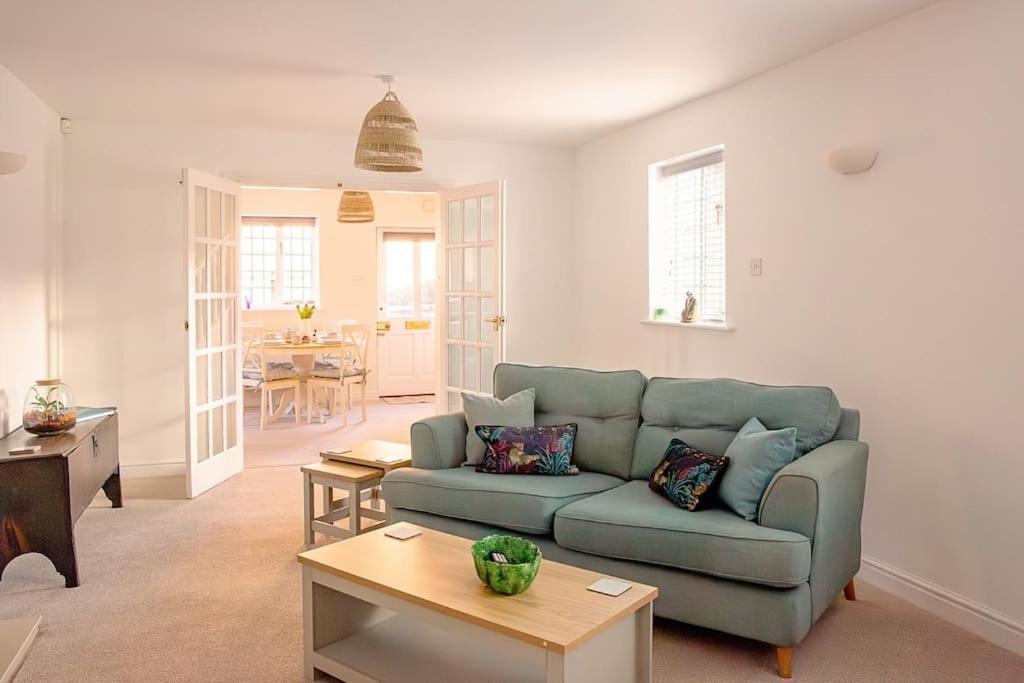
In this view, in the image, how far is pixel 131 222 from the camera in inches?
211

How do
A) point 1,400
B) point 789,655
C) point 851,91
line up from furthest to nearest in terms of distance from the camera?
point 1,400 < point 851,91 < point 789,655

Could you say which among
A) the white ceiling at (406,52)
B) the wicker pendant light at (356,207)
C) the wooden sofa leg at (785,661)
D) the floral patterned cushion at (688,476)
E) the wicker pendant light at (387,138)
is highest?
the white ceiling at (406,52)

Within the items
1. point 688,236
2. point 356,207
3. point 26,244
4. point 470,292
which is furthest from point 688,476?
point 356,207

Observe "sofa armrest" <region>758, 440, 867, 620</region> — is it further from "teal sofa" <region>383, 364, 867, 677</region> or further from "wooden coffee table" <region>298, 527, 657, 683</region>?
"wooden coffee table" <region>298, 527, 657, 683</region>

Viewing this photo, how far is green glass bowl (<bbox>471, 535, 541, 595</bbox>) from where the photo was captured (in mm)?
2248

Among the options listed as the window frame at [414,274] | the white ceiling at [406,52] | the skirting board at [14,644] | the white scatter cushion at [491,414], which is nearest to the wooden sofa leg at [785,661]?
the white scatter cushion at [491,414]

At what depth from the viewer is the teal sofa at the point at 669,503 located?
2613 mm

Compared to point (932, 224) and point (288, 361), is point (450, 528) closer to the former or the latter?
point (932, 224)

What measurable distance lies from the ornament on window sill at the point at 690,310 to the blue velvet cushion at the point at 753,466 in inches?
78.7

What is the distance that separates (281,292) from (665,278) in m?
5.06

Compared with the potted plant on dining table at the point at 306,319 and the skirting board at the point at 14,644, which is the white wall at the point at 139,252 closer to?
the potted plant on dining table at the point at 306,319

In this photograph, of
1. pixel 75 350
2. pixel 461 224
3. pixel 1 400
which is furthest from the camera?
pixel 461 224

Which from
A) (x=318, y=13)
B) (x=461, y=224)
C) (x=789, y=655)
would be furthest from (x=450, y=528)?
(x=461, y=224)

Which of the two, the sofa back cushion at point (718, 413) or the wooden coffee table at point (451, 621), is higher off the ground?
the sofa back cushion at point (718, 413)
